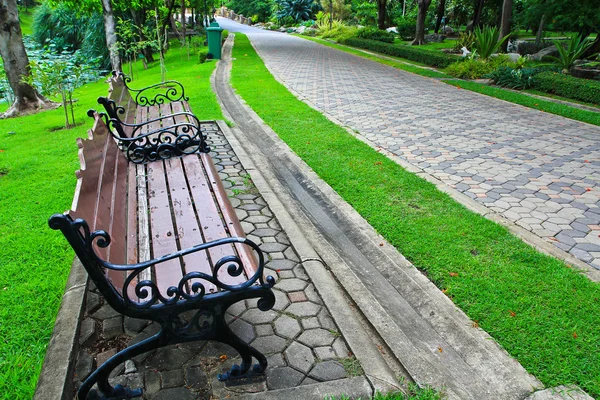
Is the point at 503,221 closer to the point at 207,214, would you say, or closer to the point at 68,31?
the point at 207,214

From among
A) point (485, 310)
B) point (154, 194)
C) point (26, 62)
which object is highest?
point (26, 62)

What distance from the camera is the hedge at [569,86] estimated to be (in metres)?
9.78

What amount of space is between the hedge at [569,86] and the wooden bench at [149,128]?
9.13m

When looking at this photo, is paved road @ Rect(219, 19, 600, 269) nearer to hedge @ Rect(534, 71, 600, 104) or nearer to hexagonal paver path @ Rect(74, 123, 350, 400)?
hedge @ Rect(534, 71, 600, 104)

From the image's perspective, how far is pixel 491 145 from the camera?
6648 mm

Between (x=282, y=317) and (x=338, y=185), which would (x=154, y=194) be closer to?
(x=282, y=317)

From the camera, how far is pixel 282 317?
2.86m

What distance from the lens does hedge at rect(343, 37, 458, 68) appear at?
50.4 ft

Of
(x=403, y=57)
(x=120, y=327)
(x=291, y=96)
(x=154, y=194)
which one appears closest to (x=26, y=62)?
(x=291, y=96)

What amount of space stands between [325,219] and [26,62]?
30.5 feet

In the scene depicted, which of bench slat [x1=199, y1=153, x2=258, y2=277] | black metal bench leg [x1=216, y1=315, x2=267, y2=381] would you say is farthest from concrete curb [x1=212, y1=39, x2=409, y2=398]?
bench slat [x1=199, y1=153, x2=258, y2=277]

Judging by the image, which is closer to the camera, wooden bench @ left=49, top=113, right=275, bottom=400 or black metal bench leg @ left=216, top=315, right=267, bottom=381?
wooden bench @ left=49, top=113, right=275, bottom=400

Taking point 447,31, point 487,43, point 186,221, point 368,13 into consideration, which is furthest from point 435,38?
point 186,221

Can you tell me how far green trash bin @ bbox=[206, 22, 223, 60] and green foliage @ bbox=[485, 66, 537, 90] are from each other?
393 inches
